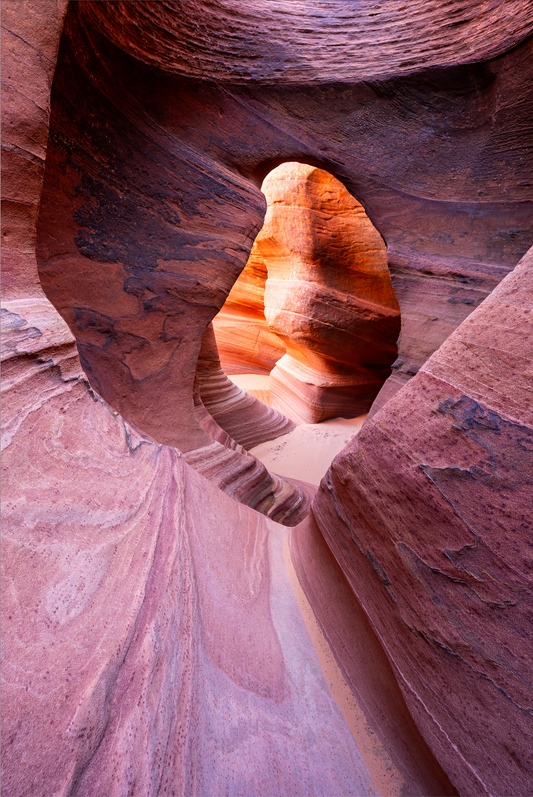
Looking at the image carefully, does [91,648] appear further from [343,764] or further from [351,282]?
[351,282]

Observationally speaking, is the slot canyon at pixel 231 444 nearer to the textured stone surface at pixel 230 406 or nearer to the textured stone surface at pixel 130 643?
the textured stone surface at pixel 130 643

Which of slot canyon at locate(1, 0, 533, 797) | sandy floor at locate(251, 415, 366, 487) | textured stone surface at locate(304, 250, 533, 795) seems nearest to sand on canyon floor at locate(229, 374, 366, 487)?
sandy floor at locate(251, 415, 366, 487)

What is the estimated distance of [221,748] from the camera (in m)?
0.93

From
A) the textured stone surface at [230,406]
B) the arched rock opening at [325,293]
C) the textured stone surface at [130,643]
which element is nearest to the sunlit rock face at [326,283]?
the arched rock opening at [325,293]

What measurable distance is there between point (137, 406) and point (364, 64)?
11.6 ft

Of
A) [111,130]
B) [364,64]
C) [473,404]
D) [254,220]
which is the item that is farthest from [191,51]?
[473,404]

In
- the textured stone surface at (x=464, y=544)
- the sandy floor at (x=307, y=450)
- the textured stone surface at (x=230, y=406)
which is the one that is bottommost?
the sandy floor at (x=307, y=450)

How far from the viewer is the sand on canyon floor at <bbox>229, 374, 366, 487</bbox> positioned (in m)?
4.52

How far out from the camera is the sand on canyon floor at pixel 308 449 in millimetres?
4523

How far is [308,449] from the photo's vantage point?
5043 mm

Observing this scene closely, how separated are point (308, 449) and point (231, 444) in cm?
195

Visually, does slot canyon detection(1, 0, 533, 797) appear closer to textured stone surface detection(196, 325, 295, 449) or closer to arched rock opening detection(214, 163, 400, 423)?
textured stone surface detection(196, 325, 295, 449)

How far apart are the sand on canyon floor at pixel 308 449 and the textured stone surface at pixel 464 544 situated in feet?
9.78

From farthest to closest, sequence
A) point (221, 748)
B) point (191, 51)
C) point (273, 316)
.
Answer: point (273, 316)
point (191, 51)
point (221, 748)
